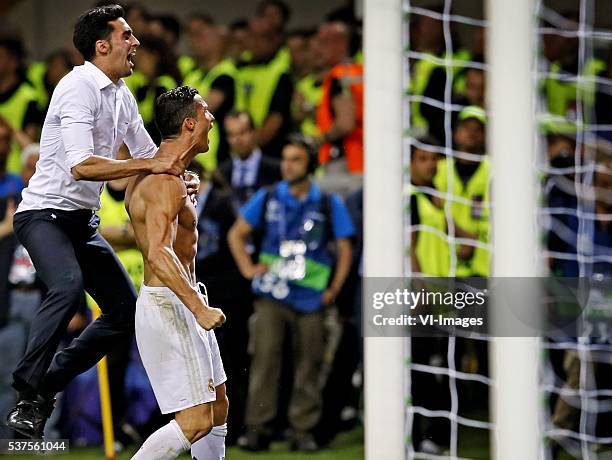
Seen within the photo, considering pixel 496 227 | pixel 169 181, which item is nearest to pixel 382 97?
pixel 496 227

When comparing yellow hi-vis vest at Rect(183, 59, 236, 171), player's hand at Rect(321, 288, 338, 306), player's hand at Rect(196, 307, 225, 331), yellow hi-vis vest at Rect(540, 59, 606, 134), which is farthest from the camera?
yellow hi-vis vest at Rect(540, 59, 606, 134)

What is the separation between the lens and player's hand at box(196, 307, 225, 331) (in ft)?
12.6

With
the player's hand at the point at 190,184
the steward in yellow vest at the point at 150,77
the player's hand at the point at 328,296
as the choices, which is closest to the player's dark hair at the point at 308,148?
the player's hand at the point at 328,296

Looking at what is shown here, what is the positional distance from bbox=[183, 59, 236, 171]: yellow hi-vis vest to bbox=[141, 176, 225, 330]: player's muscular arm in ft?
6.23

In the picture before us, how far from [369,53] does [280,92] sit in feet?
5.45

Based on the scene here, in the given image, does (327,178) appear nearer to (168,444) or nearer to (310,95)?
(310,95)

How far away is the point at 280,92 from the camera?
21.9 ft

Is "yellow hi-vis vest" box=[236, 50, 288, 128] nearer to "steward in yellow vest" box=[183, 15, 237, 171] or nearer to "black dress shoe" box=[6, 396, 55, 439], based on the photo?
"steward in yellow vest" box=[183, 15, 237, 171]

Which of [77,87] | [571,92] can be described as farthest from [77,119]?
[571,92]

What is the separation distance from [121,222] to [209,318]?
5.82 feet

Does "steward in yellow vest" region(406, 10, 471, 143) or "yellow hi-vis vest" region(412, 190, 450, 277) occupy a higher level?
"steward in yellow vest" region(406, 10, 471, 143)

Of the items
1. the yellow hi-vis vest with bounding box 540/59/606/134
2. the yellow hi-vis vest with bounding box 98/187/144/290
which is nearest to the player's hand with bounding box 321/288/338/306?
the yellow hi-vis vest with bounding box 98/187/144/290

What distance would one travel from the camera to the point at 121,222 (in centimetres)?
552

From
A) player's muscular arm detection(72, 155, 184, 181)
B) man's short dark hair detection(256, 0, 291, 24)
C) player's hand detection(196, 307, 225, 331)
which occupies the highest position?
man's short dark hair detection(256, 0, 291, 24)
